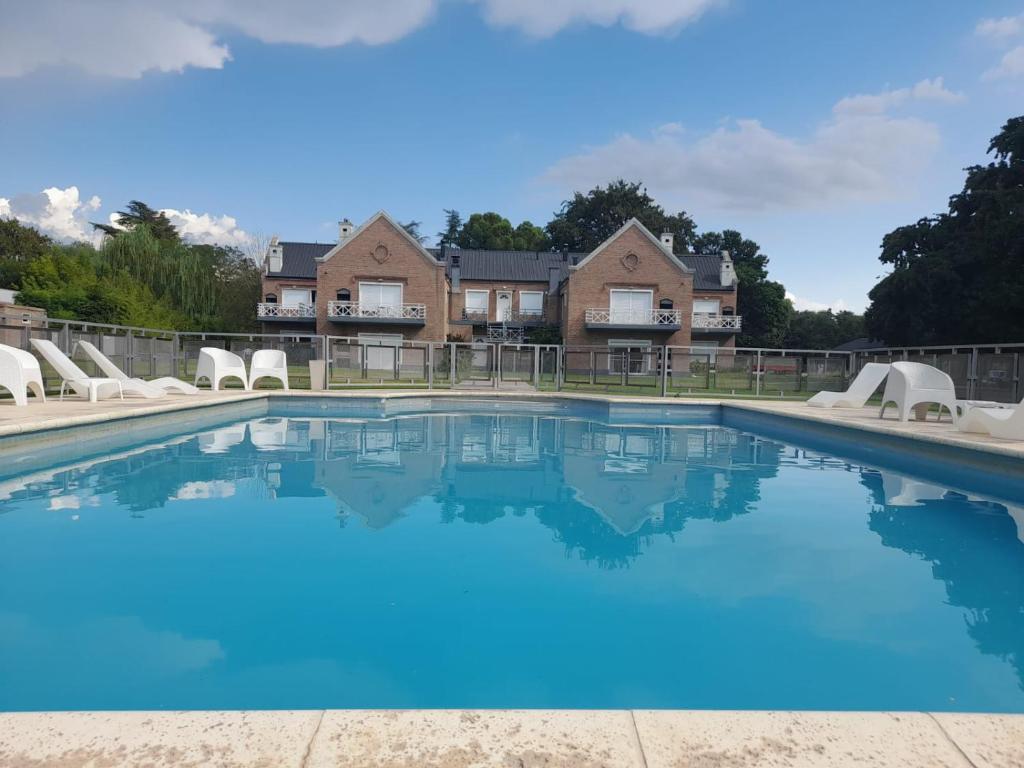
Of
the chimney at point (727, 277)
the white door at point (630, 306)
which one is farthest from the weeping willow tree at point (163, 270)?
the chimney at point (727, 277)

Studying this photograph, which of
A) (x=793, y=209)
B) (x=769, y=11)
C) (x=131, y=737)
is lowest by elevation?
(x=131, y=737)

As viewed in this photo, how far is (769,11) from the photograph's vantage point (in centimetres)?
1212

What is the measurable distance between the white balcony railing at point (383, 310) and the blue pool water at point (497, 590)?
23.4 meters

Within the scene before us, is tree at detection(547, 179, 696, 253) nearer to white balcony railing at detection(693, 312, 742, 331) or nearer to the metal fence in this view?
white balcony railing at detection(693, 312, 742, 331)

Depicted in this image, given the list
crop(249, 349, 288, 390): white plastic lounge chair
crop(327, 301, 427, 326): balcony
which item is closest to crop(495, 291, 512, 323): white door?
crop(327, 301, 427, 326): balcony

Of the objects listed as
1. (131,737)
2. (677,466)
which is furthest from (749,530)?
(131,737)

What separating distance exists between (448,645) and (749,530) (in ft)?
10.4

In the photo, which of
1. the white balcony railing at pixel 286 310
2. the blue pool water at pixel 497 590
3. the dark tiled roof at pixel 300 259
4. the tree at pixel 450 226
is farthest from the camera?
the tree at pixel 450 226

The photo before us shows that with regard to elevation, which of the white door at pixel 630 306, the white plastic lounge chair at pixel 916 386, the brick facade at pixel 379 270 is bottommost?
the white plastic lounge chair at pixel 916 386

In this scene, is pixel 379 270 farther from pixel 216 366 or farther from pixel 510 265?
pixel 216 366

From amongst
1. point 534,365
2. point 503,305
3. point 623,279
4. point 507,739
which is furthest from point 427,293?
point 507,739

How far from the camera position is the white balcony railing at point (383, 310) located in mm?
30031

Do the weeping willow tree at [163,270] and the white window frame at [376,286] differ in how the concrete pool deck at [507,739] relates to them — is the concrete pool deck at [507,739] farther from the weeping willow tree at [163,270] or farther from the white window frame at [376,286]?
the weeping willow tree at [163,270]

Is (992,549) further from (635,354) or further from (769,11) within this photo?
(635,354)
